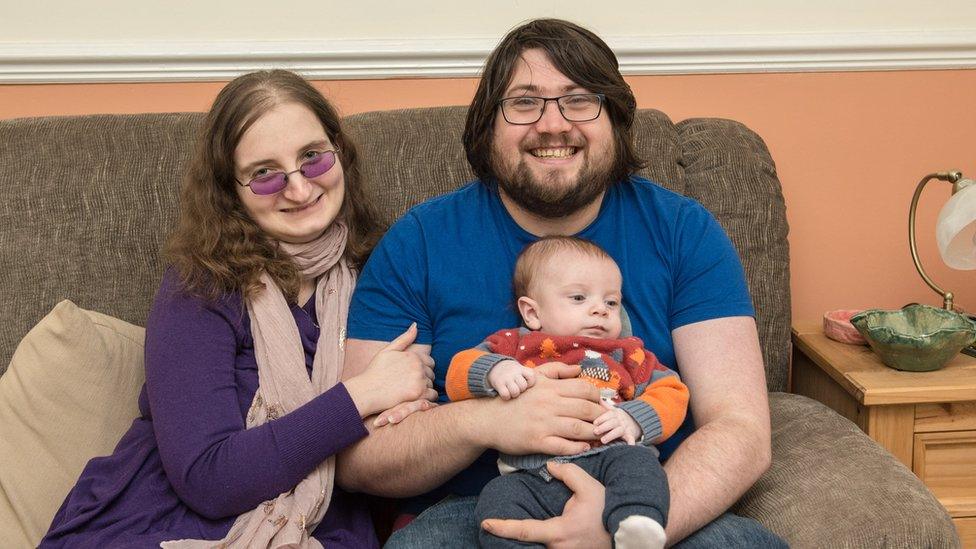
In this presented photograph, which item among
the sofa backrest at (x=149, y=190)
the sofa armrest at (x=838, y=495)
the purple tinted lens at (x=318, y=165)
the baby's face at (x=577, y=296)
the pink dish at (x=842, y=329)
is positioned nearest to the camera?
the sofa armrest at (x=838, y=495)

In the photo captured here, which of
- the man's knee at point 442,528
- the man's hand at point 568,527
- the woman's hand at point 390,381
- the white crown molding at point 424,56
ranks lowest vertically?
the man's knee at point 442,528

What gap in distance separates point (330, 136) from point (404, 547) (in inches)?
35.0

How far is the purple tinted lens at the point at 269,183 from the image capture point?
1.70m

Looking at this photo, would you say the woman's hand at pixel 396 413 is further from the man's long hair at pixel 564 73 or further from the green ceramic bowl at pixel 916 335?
the green ceramic bowl at pixel 916 335

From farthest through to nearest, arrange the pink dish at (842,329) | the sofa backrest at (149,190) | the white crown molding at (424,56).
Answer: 1. the white crown molding at (424,56)
2. the pink dish at (842,329)
3. the sofa backrest at (149,190)

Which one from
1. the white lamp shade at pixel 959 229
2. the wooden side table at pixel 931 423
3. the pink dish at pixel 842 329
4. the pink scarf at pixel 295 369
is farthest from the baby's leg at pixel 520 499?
the white lamp shade at pixel 959 229

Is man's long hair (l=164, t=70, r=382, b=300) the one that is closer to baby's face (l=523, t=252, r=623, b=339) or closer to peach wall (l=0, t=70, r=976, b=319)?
baby's face (l=523, t=252, r=623, b=339)

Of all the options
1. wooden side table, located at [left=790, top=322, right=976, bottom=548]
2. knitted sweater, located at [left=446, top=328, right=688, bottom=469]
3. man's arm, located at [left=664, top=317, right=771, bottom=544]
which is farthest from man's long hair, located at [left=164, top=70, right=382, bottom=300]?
wooden side table, located at [left=790, top=322, right=976, bottom=548]

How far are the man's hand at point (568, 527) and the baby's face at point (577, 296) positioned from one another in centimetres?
33

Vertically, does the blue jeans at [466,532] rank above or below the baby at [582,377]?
below

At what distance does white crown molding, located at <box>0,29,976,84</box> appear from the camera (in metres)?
2.39

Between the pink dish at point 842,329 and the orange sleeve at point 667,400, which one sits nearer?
the orange sleeve at point 667,400

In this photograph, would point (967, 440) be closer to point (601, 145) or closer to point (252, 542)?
point (601, 145)

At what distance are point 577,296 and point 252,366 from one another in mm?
665
